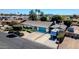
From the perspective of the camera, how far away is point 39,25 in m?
3.38

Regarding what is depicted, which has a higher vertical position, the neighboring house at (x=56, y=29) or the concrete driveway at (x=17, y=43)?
the neighboring house at (x=56, y=29)

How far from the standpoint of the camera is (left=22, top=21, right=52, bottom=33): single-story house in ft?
10.9

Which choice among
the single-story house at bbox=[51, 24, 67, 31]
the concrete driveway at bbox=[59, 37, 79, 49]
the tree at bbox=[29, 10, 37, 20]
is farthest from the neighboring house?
the tree at bbox=[29, 10, 37, 20]

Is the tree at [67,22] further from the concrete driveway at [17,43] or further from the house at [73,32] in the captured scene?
the concrete driveway at [17,43]

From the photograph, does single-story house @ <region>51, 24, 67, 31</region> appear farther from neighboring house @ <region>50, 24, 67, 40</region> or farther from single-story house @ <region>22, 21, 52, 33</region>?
single-story house @ <region>22, 21, 52, 33</region>

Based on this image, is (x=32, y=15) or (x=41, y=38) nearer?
(x=41, y=38)

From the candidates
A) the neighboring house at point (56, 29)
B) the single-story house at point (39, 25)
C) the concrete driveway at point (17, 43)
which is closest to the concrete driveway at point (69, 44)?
the neighboring house at point (56, 29)

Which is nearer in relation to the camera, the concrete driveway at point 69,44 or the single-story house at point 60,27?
the concrete driveway at point 69,44

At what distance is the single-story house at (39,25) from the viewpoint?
10.9 feet

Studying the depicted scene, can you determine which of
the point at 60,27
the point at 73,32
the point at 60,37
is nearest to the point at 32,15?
the point at 60,27

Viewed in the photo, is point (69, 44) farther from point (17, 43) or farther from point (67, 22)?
point (17, 43)
